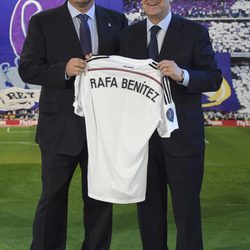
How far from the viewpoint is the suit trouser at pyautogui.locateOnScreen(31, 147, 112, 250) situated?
3.05m

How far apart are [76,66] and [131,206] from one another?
6.65 feet

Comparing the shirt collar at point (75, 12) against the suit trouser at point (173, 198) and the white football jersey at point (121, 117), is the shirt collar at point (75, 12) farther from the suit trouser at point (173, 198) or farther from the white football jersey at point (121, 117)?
the suit trouser at point (173, 198)

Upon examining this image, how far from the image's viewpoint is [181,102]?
280 cm

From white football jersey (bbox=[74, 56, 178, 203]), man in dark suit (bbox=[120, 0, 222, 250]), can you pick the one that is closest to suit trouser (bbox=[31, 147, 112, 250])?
white football jersey (bbox=[74, 56, 178, 203])

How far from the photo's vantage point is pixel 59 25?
2979 mm

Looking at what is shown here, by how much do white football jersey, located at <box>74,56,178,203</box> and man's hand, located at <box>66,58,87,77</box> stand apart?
0.04m

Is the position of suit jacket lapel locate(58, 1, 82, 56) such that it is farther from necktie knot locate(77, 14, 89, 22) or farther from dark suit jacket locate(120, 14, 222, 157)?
dark suit jacket locate(120, 14, 222, 157)

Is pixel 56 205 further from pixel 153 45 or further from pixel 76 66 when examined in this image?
pixel 153 45

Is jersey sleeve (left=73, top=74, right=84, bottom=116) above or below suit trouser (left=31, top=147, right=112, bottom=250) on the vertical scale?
above

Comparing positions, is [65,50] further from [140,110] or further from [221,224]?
[221,224]

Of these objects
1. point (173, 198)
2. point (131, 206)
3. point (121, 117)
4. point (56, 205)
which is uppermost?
point (121, 117)

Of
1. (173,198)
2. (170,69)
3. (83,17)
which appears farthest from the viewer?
(83,17)

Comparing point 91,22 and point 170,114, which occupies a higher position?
point 91,22

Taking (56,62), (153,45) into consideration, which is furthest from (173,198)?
(56,62)
